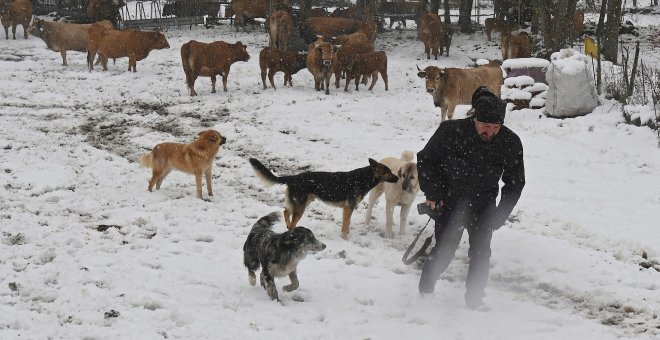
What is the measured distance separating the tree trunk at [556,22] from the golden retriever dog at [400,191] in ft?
38.9

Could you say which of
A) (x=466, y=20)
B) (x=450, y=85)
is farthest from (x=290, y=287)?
(x=466, y=20)

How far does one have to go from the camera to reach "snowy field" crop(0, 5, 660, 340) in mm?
5375

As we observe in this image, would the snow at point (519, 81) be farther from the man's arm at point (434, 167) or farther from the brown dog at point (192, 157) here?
the man's arm at point (434, 167)

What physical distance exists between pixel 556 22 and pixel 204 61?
10581 millimetres

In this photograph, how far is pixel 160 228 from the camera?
24.9ft

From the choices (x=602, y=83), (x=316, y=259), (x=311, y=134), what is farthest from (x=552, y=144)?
(x=316, y=259)

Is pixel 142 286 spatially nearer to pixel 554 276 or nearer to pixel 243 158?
pixel 554 276

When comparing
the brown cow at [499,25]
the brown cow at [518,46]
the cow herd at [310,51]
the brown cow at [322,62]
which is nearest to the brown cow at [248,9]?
the cow herd at [310,51]

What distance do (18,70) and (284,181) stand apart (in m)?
15.3

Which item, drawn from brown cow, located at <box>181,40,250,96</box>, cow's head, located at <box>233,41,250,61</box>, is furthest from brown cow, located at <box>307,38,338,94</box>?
brown cow, located at <box>181,40,250,96</box>

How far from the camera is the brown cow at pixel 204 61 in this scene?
17031 mm

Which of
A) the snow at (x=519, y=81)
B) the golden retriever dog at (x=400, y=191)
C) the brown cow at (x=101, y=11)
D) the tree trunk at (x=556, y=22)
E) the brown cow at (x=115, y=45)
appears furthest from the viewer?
the brown cow at (x=101, y=11)

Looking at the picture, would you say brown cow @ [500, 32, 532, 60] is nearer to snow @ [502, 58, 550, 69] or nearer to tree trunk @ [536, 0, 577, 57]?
tree trunk @ [536, 0, 577, 57]

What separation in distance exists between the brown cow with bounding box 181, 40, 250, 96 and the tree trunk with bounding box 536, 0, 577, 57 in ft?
32.2
